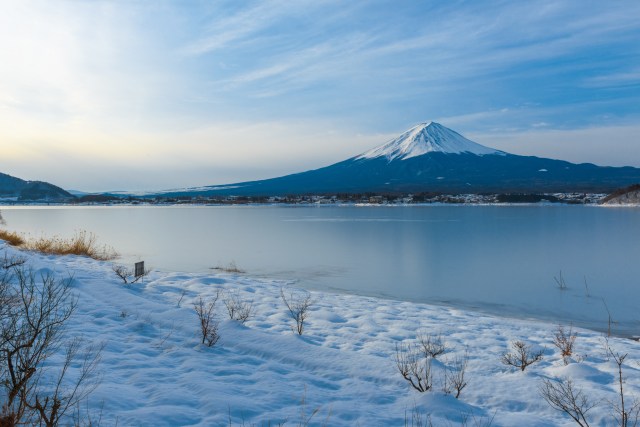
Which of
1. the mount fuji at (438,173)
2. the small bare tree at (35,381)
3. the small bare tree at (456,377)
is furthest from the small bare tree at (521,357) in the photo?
the mount fuji at (438,173)

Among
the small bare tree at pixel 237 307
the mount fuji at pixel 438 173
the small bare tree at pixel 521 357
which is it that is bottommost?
the small bare tree at pixel 521 357

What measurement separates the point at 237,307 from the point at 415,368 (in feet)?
12.2

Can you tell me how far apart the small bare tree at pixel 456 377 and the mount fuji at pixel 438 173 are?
397 ft

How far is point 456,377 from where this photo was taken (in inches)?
182

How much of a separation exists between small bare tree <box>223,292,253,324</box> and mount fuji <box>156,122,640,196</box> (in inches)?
4671

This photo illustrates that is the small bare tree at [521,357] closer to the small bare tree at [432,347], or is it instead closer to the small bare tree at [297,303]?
the small bare tree at [432,347]

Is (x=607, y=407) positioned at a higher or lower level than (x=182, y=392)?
lower

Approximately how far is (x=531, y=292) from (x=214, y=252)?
11853mm

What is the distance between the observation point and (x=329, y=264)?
50.9 feet

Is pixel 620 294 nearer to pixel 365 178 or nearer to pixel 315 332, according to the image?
pixel 315 332

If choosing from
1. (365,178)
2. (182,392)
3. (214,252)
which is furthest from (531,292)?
(365,178)

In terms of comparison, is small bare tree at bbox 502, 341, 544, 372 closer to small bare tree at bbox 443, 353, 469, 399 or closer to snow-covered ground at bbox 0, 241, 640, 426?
snow-covered ground at bbox 0, 241, 640, 426

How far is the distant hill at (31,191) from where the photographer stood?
396 feet

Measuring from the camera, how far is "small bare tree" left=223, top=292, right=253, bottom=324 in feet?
21.2
